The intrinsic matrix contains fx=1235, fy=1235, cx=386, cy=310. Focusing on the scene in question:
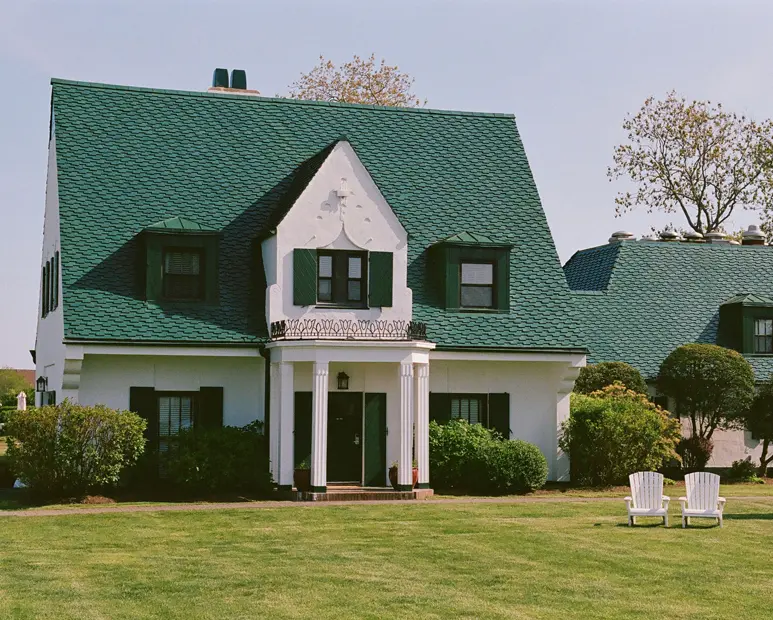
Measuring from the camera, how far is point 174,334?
27.5 meters

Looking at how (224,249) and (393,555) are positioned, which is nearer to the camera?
(393,555)

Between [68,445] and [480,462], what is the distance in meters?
9.16

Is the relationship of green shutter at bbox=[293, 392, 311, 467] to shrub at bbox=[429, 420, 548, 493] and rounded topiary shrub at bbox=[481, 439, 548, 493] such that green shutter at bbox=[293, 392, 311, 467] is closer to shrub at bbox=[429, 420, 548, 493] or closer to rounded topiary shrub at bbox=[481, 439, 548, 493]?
shrub at bbox=[429, 420, 548, 493]

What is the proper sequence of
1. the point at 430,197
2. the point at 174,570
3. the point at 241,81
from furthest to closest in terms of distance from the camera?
the point at 241,81 < the point at 430,197 < the point at 174,570

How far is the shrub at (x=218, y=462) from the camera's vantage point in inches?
1033

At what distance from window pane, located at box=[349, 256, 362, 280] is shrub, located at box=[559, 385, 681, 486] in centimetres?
641

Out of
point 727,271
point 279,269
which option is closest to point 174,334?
point 279,269

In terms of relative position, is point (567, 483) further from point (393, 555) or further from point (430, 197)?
point (393, 555)

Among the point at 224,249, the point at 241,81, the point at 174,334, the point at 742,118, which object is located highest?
the point at 742,118

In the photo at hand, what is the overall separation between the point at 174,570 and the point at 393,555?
332 cm

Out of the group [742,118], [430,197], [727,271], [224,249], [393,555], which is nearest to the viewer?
[393,555]

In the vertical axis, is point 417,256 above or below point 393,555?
above

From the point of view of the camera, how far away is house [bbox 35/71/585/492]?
1081 inches

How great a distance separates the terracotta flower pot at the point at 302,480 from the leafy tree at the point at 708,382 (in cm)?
1205
